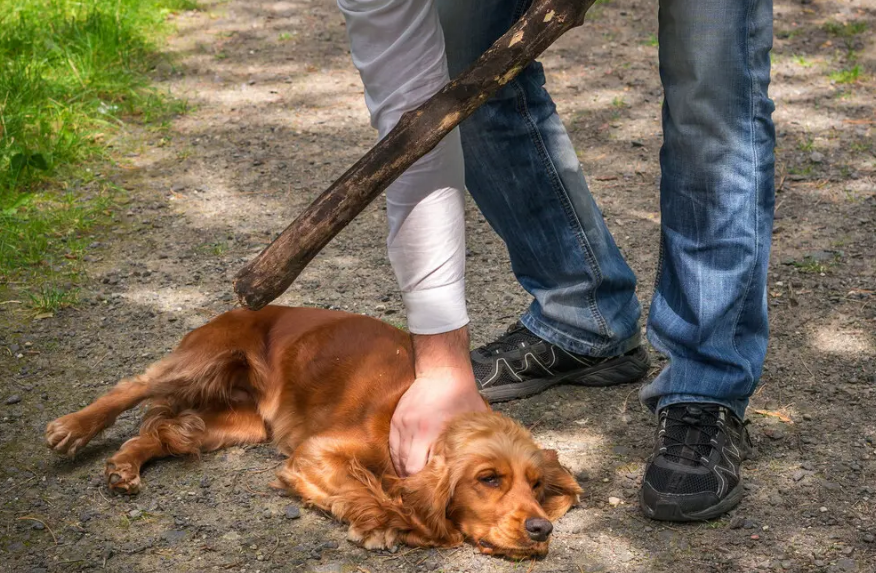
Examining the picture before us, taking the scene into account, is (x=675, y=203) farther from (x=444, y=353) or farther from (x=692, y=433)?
(x=444, y=353)

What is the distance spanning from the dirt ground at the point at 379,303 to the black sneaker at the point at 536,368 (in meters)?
0.05

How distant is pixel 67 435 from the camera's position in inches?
117

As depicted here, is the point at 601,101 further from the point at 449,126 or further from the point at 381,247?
the point at 449,126

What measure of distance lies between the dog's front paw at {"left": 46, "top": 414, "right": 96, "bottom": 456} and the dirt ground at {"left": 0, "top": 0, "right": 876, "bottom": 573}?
0.08m

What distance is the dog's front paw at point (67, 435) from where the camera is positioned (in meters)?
2.96

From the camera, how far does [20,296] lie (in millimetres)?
3986

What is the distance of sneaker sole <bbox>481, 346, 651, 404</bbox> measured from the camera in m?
3.36

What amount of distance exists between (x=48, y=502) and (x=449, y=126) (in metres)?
1.59

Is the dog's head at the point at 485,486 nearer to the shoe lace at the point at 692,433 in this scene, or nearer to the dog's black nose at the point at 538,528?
the dog's black nose at the point at 538,528

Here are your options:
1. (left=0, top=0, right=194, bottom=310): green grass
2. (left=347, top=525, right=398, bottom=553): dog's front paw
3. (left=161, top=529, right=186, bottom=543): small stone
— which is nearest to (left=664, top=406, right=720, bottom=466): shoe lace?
(left=347, top=525, right=398, bottom=553): dog's front paw

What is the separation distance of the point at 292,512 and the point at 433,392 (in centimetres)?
54

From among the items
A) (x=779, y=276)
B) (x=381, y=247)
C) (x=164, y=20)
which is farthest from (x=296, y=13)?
(x=779, y=276)

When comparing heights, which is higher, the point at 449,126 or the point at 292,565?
the point at 449,126

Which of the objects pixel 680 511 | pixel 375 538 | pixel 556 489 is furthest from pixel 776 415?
pixel 375 538
